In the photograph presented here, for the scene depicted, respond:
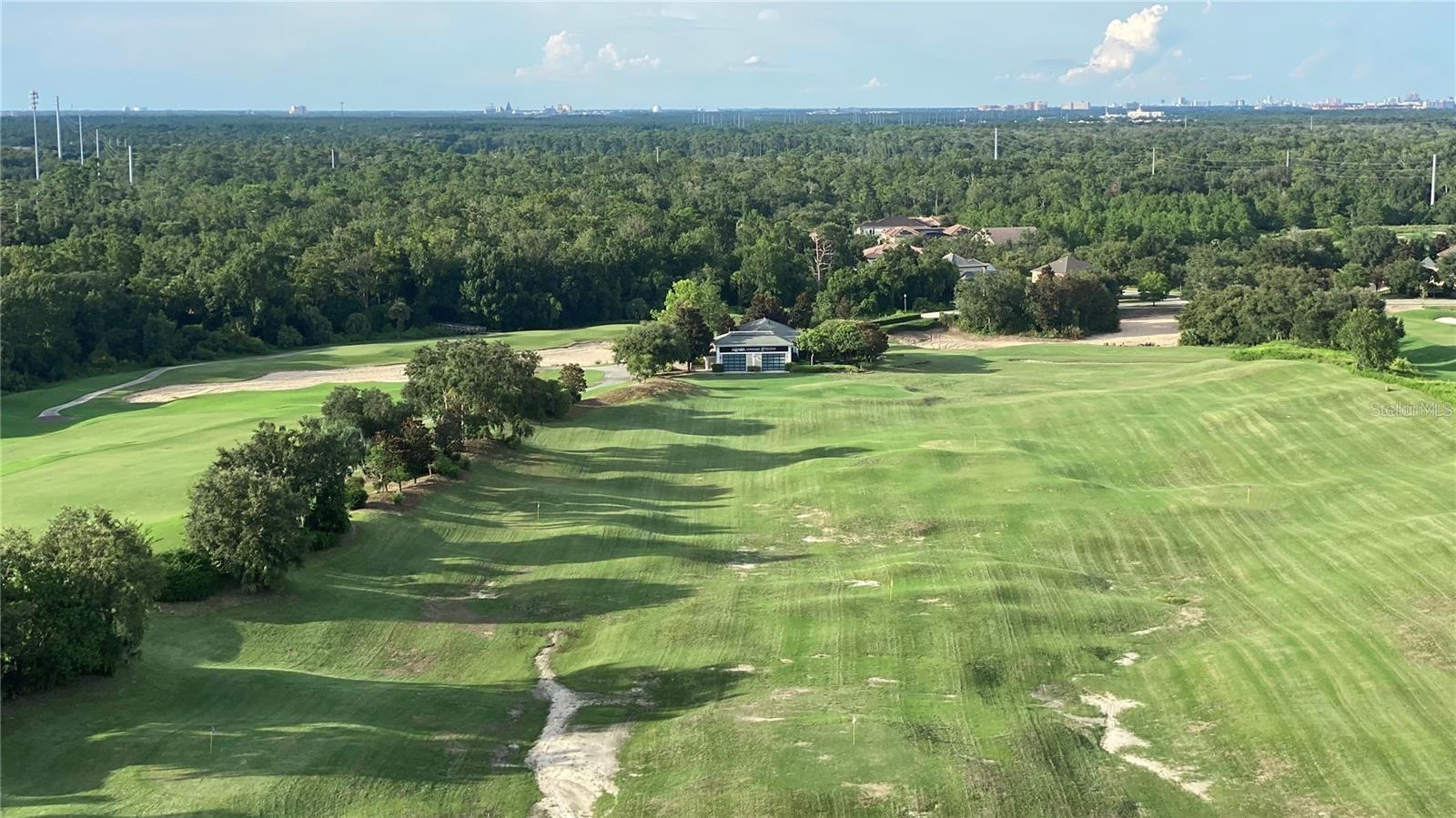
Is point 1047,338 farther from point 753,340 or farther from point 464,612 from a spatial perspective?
point 464,612

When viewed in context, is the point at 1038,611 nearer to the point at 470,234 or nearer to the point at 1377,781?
the point at 1377,781

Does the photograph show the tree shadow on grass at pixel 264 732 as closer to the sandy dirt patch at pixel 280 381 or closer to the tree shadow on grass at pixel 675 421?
the tree shadow on grass at pixel 675 421

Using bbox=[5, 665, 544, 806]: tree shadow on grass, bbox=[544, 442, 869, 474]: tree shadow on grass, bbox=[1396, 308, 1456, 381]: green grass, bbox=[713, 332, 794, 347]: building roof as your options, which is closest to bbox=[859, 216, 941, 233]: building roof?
bbox=[1396, 308, 1456, 381]: green grass

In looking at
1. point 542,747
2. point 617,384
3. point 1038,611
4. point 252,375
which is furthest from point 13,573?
point 252,375

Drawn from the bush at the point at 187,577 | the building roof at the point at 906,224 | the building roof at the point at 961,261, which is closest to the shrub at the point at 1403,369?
the building roof at the point at 961,261

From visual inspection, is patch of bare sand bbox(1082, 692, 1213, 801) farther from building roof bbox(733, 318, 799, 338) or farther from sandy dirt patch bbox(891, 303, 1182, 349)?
sandy dirt patch bbox(891, 303, 1182, 349)
